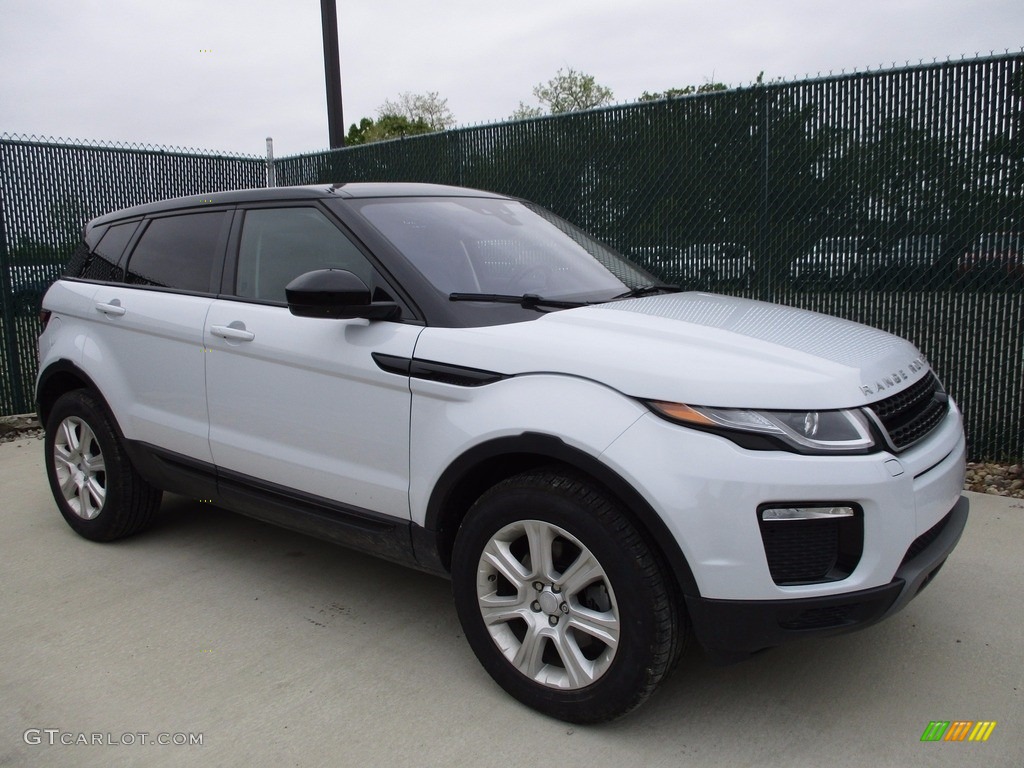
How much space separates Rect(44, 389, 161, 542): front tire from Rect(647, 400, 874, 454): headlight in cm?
303

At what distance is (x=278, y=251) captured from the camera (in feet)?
11.7

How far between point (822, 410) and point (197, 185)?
8.00 m

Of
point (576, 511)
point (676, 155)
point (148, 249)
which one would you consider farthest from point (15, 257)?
point (576, 511)

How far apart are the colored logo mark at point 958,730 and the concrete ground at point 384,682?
26mm

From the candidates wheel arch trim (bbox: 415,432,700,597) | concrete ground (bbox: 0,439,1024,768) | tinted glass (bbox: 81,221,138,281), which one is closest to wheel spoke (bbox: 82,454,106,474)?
concrete ground (bbox: 0,439,1024,768)

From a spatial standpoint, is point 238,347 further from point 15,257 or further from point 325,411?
point 15,257

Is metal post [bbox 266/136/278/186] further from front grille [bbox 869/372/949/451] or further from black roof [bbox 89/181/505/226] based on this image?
front grille [bbox 869/372/949/451]

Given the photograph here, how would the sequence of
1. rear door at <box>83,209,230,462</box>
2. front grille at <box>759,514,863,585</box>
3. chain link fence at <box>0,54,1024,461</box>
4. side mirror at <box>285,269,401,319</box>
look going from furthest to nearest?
chain link fence at <box>0,54,1024,461</box>
rear door at <box>83,209,230,462</box>
side mirror at <box>285,269,401,319</box>
front grille at <box>759,514,863,585</box>

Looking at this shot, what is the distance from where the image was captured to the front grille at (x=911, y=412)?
252cm

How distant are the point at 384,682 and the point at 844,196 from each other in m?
4.34

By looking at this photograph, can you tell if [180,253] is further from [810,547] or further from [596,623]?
[810,547]

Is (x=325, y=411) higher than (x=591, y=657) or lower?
higher

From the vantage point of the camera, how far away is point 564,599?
8.60ft

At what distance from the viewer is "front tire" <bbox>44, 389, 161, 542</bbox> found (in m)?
4.23
